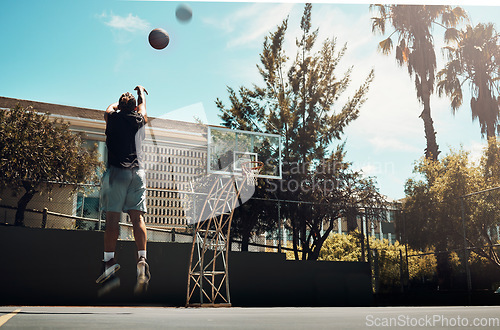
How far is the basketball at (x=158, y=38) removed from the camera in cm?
625

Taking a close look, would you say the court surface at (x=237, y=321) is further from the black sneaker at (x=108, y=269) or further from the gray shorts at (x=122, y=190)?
the gray shorts at (x=122, y=190)

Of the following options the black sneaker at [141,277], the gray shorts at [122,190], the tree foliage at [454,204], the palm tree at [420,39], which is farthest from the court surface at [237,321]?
the palm tree at [420,39]

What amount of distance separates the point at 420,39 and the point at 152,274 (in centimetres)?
1394

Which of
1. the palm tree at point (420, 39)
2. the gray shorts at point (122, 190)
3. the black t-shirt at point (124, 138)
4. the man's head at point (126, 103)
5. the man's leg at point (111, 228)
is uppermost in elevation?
the palm tree at point (420, 39)

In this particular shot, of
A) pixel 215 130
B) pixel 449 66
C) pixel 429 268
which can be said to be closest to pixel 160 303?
pixel 215 130

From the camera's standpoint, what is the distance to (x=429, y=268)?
1803cm

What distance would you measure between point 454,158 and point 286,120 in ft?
20.6

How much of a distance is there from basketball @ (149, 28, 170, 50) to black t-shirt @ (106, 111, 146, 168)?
9.83ft

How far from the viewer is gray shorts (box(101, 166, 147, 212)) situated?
3.35 m

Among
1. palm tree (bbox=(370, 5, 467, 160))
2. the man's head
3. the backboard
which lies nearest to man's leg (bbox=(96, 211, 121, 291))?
the man's head

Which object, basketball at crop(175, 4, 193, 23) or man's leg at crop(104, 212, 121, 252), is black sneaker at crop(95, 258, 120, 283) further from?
basketball at crop(175, 4, 193, 23)

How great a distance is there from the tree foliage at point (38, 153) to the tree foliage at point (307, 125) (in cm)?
538

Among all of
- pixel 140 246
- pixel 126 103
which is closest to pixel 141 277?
pixel 140 246

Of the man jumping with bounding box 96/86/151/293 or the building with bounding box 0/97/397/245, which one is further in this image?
the building with bounding box 0/97/397/245
